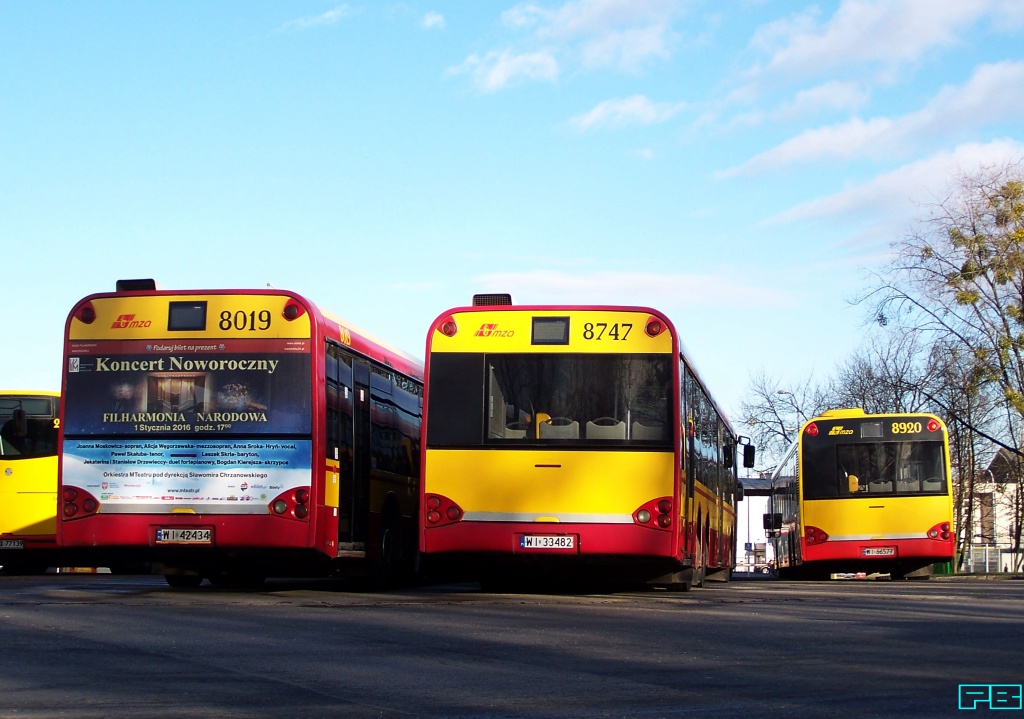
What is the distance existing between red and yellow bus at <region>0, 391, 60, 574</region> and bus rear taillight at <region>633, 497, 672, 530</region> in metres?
12.8

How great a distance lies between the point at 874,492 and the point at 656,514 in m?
12.8

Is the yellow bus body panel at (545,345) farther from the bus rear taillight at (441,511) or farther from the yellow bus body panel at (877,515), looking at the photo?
the yellow bus body panel at (877,515)

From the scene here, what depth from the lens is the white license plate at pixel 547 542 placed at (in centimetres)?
1579

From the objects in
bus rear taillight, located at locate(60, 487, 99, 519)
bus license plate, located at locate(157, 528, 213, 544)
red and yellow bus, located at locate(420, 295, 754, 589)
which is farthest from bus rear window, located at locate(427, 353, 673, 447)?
bus rear taillight, located at locate(60, 487, 99, 519)

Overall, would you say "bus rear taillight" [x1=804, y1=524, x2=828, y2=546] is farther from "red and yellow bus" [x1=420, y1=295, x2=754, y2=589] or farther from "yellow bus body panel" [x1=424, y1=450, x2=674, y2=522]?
"yellow bus body panel" [x1=424, y1=450, x2=674, y2=522]

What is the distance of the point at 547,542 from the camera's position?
15820 mm

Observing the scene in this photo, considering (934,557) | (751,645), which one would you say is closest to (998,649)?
(751,645)

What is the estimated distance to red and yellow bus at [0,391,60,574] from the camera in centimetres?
2492

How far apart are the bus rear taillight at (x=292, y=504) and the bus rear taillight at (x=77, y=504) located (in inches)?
74.3

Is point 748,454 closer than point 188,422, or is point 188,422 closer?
point 188,422

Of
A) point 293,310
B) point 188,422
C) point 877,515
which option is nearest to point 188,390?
point 188,422

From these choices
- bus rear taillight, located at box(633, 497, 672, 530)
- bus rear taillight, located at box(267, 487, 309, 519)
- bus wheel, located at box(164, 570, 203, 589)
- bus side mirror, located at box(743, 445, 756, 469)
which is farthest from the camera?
bus side mirror, located at box(743, 445, 756, 469)

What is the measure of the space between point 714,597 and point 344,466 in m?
4.49

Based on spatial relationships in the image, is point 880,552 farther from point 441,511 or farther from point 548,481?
point 441,511
